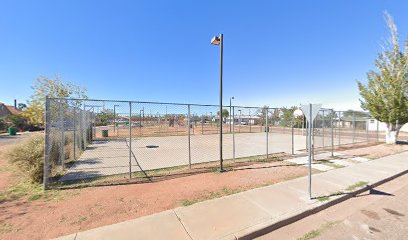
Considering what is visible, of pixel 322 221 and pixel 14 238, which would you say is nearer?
pixel 14 238

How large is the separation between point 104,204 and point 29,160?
3394 millimetres

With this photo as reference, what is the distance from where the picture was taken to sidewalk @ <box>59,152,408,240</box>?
2.96 meters

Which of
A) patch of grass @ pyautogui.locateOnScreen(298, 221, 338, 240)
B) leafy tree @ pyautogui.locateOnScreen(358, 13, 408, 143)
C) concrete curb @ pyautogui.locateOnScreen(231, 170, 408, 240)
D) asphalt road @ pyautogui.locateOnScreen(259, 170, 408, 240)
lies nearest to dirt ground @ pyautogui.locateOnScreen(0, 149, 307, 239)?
concrete curb @ pyautogui.locateOnScreen(231, 170, 408, 240)

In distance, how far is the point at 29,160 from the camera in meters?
5.37

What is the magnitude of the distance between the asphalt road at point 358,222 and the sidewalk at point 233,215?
0.20 metres

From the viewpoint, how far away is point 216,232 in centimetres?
299

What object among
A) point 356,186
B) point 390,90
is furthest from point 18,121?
point 390,90

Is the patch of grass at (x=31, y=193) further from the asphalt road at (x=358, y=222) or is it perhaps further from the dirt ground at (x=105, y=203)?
the asphalt road at (x=358, y=222)

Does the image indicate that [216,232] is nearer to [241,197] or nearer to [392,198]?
[241,197]

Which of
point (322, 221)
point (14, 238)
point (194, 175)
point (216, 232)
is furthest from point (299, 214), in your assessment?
point (14, 238)

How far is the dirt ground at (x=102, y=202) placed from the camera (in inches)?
127

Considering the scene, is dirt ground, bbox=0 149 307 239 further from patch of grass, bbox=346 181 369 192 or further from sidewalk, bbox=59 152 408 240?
patch of grass, bbox=346 181 369 192

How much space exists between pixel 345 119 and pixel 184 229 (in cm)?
1764

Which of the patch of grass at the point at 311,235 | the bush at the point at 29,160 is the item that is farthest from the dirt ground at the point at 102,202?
the patch of grass at the point at 311,235
